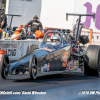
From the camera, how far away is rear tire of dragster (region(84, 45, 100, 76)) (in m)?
10.7

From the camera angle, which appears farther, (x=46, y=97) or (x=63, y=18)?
(x=63, y=18)

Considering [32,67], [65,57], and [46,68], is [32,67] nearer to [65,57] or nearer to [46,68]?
[46,68]

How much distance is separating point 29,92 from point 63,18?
16242 millimetres

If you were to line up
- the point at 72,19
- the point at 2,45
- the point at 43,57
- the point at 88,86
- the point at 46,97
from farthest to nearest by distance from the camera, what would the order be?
the point at 72,19, the point at 2,45, the point at 43,57, the point at 88,86, the point at 46,97

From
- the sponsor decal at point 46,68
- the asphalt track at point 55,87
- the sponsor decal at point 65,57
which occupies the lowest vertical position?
the asphalt track at point 55,87

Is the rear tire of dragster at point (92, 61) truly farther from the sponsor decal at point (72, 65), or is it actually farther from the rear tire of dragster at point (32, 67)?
the rear tire of dragster at point (32, 67)

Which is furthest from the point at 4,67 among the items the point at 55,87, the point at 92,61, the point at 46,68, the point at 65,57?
the point at 92,61

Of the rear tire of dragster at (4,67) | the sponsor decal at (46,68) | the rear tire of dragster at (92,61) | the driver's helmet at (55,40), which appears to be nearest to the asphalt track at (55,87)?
the rear tire of dragster at (4,67)

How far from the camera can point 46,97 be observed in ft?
23.0

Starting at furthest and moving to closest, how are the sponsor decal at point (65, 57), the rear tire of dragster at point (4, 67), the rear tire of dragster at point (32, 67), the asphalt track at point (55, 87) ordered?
the sponsor decal at point (65, 57)
the rear tire of dragster at point (4, 67)
the rear tire of dragster at point (32, 67)
the asphalt track at point (55, 87)

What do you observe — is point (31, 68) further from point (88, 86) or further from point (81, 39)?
point (81, 39)

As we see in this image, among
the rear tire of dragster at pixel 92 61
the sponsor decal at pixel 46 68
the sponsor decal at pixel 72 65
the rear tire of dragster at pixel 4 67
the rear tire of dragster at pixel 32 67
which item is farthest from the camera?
the rear tire of dragster at pixel 92 61

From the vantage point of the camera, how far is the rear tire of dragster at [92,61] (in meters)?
10.7

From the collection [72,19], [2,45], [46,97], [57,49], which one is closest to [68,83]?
[57,49]
